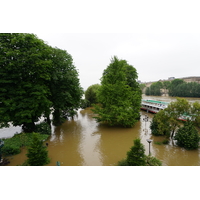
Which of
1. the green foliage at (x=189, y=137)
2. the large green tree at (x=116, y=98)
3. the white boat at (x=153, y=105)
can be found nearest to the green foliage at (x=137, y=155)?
the green foliage at (x=189, y=137)

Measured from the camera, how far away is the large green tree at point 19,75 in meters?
12.0

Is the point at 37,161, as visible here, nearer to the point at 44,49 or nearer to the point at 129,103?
the point at 44,49

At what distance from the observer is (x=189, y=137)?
1195 cm

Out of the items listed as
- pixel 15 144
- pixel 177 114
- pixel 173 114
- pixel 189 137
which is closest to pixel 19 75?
pixel 15 144

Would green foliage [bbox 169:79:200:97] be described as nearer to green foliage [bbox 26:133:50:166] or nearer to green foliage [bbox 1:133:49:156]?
green foliage [bbox 1:133:49:156]

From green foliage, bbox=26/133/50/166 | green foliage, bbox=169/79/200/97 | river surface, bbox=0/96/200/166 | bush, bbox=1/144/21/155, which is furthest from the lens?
green foliage, bbox=169/79/200/97

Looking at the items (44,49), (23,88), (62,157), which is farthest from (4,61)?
(62,157)

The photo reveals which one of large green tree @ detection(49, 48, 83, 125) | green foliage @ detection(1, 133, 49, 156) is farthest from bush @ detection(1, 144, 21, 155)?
large green tree @ detection(49, 48, 83, 125)

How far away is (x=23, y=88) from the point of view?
13.5 m

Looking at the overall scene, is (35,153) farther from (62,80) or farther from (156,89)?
(156,89)

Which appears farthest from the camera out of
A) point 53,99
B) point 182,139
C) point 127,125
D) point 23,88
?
point 127,125

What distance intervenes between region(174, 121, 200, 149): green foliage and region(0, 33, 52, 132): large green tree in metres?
13.5

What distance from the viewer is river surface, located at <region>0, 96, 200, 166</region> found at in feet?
35.1

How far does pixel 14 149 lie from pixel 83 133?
8.14 meters
